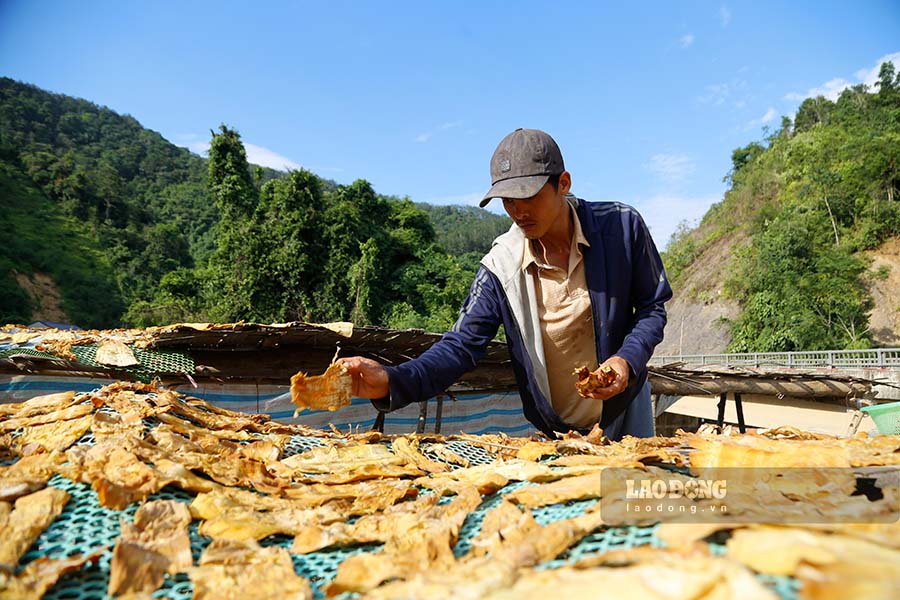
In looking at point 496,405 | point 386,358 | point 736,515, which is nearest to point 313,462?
point 736,515

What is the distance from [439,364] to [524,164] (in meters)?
0.78

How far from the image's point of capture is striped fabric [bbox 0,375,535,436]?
3260 mm

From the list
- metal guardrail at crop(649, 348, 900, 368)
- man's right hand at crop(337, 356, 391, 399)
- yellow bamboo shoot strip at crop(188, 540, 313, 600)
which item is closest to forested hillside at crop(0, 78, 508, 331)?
metal guardrail at crop(649, 348, 900, 368)

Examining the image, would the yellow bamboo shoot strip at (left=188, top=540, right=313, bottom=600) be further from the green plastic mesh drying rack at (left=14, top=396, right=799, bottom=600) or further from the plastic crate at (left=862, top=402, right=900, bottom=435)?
the plastic crate at (left=862, top=402, right=900, bottom=435)

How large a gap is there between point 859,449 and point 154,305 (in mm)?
29153

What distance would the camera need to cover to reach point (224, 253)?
23.3 meters

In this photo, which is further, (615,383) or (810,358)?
(810,358)

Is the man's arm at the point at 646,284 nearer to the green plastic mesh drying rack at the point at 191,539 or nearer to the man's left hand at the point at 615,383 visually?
the man's left hand at the point at 615,383

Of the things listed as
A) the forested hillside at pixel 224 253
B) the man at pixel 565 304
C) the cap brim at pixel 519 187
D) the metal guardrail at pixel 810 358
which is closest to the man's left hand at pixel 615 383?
the man at pixel 565 304

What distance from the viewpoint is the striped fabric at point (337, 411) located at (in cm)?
326

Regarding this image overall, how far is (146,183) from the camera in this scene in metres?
55.6

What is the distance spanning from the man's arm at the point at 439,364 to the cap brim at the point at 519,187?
42 cm

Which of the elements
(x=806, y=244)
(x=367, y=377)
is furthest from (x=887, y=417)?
(x=806, y=244)

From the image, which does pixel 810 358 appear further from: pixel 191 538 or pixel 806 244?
pixel 191 538
